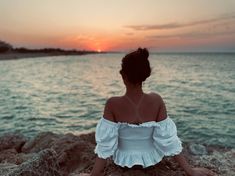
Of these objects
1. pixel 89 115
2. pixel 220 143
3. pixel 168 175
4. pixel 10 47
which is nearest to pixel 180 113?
pixel 89 115

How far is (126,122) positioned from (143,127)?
0.18 m

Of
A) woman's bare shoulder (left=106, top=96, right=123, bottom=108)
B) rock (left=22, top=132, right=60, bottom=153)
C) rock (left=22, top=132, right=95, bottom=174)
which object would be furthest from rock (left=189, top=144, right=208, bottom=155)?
woman's bare shoulder (left=106, top=96, right=123, bottom=108)

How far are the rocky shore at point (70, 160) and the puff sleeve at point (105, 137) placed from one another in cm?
33

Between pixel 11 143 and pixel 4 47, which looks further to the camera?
pixel 4 47

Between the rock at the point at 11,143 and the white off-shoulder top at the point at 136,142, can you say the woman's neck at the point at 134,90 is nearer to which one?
the white off-shoulder top at the point at 136,142

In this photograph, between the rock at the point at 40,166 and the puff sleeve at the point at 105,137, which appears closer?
the puff sleeve at the point at 105,137

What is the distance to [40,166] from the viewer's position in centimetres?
421

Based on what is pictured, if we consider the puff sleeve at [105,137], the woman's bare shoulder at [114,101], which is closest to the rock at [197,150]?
the puff sleeve at [105,137]

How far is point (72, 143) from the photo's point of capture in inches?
261

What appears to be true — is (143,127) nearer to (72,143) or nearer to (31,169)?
(31,169)

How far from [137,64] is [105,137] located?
80cm

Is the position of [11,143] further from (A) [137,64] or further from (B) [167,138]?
(A) [137,64]

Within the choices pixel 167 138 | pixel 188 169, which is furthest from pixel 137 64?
pixel 188 169

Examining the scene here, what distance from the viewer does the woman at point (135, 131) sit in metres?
3.89
